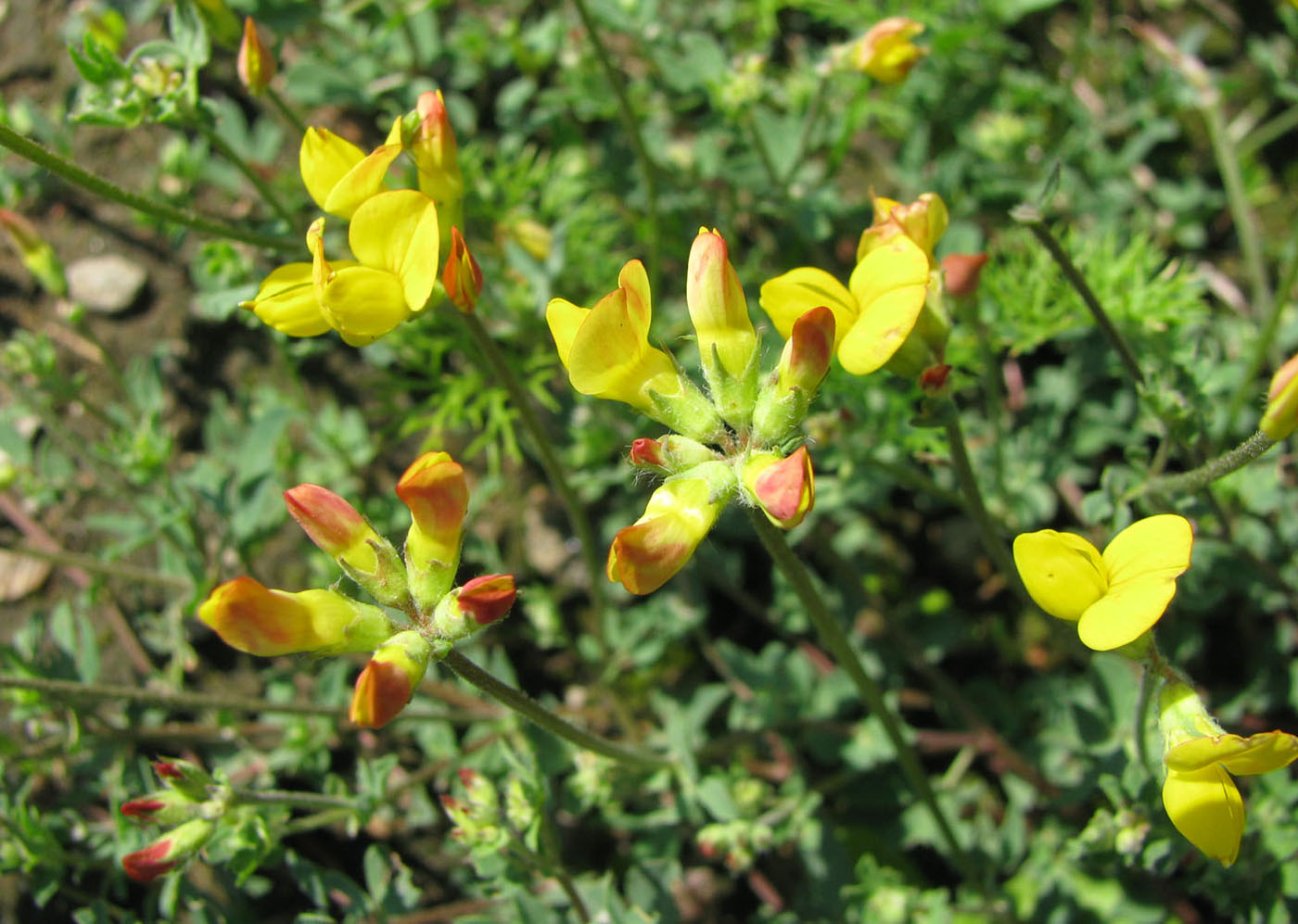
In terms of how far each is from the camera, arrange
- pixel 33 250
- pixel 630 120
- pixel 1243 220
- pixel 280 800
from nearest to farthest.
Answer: pixel 280 800
pixel 630 120
pixel 33 250
pixel 1243 220

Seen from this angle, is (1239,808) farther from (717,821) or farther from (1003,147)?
(1003,147)

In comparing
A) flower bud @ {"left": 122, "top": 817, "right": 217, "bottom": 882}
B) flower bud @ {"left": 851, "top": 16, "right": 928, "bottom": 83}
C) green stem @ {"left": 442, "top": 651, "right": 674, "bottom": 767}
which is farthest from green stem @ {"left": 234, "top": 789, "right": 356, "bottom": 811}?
flower bud @ {"left": 851, "top": 16, "right": 928, "bottom": 83}

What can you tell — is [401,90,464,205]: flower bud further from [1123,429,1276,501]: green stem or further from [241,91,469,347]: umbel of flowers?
[1123,429,1276,501]: green stem

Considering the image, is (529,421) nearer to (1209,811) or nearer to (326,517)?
(326,517)

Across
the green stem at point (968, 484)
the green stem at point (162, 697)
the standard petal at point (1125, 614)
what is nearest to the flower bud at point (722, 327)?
the green stem at point (968, 484)

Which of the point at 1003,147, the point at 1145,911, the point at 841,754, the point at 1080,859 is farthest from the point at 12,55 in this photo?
the point at 1145,911

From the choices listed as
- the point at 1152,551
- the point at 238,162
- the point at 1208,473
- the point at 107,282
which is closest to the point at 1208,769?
the point at 1152,551
